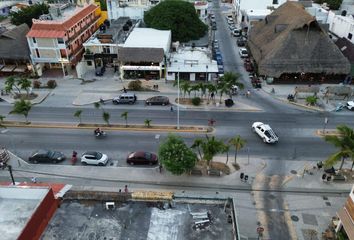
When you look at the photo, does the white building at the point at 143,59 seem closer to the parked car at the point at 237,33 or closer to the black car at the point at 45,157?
the black car at the point at 45,157

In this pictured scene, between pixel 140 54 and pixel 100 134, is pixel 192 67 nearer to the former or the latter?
pixel 140 54

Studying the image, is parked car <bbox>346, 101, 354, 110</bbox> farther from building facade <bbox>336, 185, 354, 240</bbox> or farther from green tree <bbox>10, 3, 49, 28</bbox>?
green tree <bbox>10, 3, 49, 28</bbox>

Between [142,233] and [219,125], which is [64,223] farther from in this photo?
[219,125]

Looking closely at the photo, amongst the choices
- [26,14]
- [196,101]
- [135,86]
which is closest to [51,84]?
[135,86]

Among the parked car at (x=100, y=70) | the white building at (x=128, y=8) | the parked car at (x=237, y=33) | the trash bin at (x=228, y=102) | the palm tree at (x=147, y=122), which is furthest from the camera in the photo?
the parked car at (x=237, y=33)

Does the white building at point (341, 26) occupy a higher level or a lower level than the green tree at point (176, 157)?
higher

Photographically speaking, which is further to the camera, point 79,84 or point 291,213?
point 79,84

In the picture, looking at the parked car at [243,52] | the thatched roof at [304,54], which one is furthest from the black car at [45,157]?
the parked car at [243,52]

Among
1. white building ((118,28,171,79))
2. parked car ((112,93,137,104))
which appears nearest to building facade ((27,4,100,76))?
white building ((118,28,171,79))

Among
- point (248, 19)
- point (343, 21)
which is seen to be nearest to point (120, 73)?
point (248, 19)
